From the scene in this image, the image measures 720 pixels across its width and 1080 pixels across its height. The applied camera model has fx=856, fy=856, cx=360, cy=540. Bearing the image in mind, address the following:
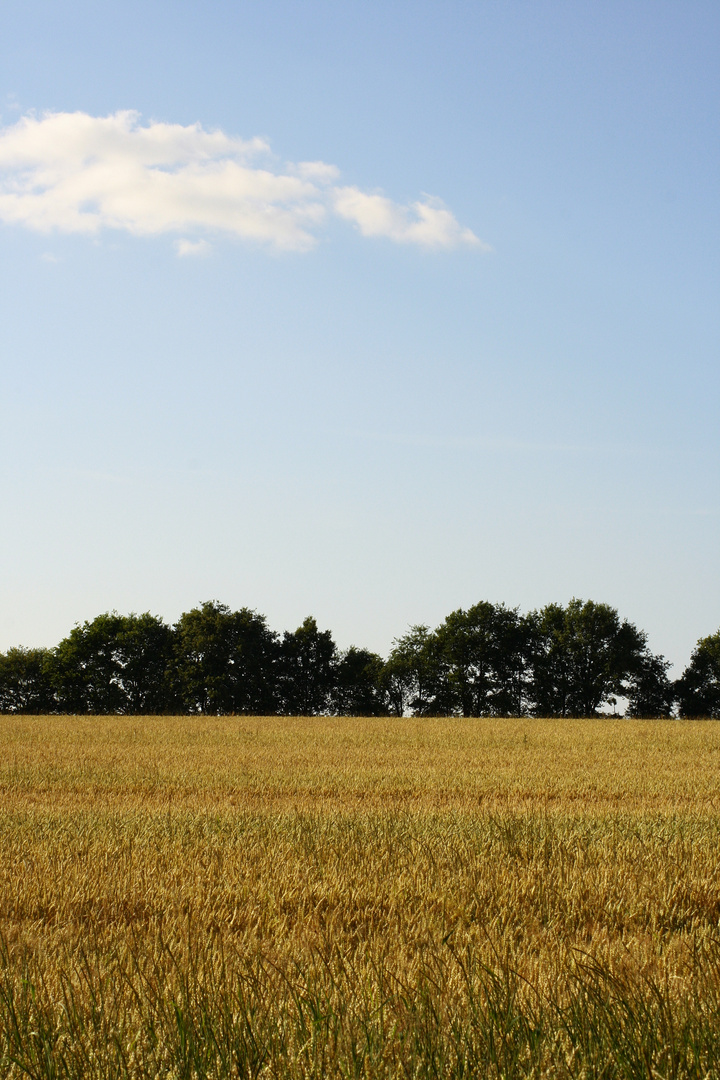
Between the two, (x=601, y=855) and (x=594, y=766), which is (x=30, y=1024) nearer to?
(x=601, y=855)

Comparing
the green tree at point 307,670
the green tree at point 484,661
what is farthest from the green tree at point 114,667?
the green tree at point 484,661

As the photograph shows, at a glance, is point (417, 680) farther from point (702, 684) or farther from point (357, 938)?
point (357, 938)

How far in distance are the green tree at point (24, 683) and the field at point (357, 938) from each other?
71303 mm

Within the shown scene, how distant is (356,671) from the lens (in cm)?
8419

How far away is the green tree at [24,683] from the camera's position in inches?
3228

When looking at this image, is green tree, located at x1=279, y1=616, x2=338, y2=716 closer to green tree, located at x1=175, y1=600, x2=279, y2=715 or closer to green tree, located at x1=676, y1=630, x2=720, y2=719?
green tree, located at x1=175, y1=600, x2=279, y2=715

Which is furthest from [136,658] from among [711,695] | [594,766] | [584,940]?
[584,940]

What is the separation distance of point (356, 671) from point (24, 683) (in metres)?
32.6

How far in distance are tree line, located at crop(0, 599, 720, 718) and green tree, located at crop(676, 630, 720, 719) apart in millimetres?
108

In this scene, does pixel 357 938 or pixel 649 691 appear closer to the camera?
pixel 357 938

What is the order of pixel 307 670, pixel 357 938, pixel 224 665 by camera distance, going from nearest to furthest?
pixel 357 938 < pixel 224 665 < pixel 307 670

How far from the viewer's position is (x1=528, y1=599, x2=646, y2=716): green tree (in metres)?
76.3

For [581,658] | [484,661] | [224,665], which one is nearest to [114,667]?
[224,665]

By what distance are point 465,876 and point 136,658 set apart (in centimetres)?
7559
